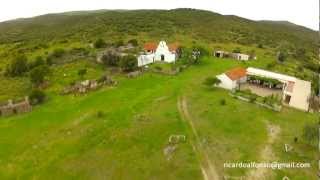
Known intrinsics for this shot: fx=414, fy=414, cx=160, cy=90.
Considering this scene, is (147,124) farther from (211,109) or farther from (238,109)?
(238,109)

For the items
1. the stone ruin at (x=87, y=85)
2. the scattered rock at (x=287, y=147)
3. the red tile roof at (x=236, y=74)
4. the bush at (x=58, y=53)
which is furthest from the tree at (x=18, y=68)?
the scattered rock at (x=287, y=147)

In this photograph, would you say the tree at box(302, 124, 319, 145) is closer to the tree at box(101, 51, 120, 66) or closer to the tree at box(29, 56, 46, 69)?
the tree at box(101, 51, 120, 66)

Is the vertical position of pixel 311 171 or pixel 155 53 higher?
pixel 155 53

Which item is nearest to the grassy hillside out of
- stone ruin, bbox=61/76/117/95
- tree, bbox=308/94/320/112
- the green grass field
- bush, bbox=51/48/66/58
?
the green grass field

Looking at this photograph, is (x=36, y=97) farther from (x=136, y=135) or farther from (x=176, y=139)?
(x=176, y=139)

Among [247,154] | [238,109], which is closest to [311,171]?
[247,154]

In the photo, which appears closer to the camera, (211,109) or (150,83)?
(211,109)

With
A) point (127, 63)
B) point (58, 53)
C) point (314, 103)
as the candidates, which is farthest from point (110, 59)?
point (314, 103)
